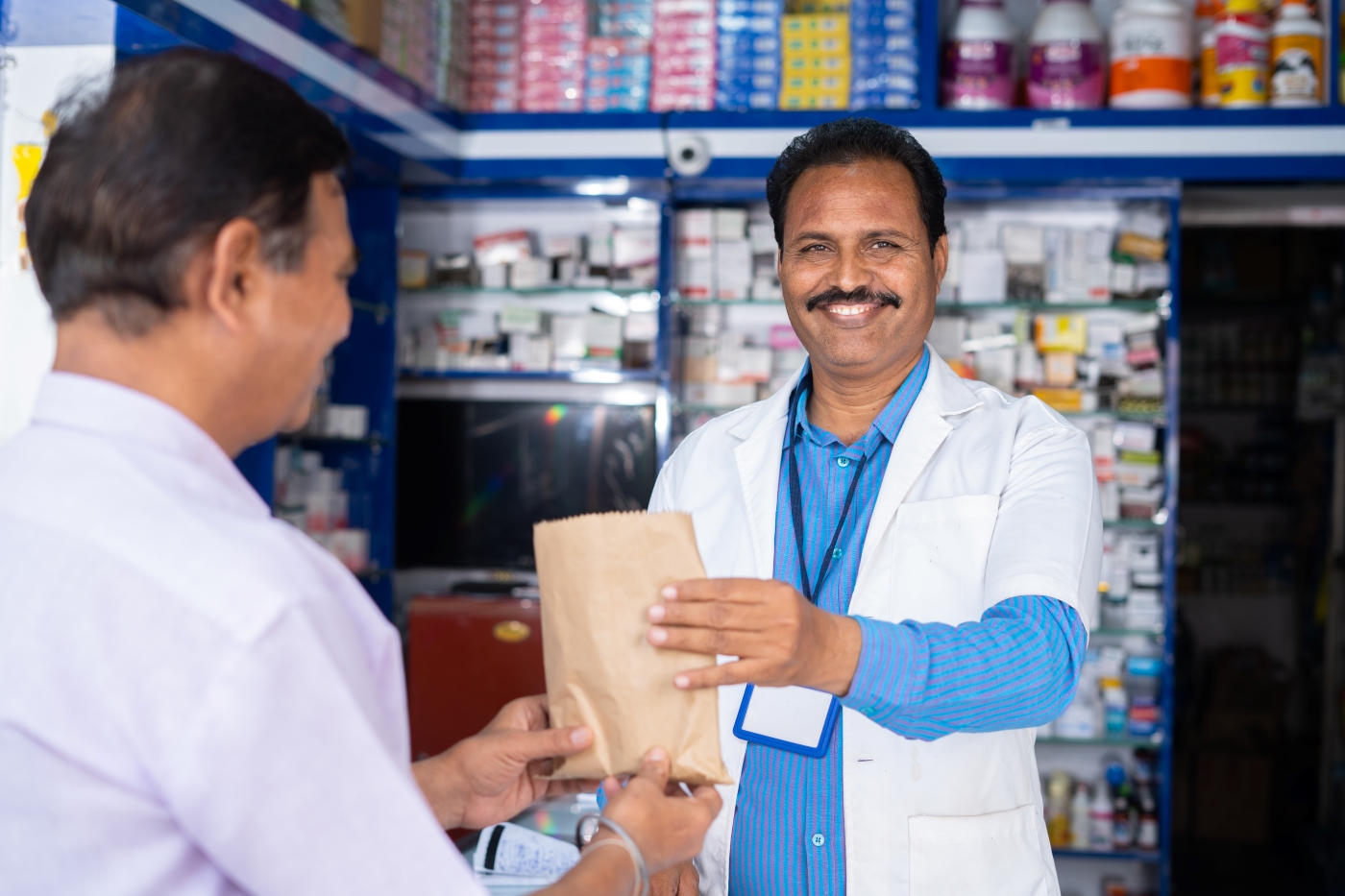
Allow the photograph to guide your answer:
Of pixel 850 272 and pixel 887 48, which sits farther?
pixel 887 48

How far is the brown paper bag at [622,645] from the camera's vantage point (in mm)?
992

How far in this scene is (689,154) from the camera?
13.1 ft

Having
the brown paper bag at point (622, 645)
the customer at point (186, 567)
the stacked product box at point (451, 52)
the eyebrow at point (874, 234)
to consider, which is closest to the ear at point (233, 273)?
the customer at point (186, 567)

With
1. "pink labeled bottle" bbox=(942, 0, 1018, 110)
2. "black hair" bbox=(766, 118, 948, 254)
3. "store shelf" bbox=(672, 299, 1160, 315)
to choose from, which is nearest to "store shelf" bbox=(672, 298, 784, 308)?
"store shelf" bbox=(672, 299, 1160, 315)

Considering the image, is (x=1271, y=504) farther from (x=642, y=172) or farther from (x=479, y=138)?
(x=479, y=138)

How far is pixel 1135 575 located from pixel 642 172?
2.36 m

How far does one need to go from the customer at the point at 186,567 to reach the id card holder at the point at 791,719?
693mm

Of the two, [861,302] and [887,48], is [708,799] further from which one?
[887,48]

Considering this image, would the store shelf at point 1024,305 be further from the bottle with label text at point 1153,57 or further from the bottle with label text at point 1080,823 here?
the bottle with label text at point 1080,823

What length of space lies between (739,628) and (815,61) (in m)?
3.42

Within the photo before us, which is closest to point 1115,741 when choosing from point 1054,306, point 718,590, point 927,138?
point 1054,306

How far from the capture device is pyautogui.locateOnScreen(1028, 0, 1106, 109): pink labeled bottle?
3.91 meters

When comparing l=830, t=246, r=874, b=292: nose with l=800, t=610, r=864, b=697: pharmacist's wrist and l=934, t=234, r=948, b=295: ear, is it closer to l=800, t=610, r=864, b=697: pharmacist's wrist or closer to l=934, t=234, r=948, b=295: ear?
l=934, t=234, r=948, b=295: ear

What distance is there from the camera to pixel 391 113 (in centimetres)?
368
